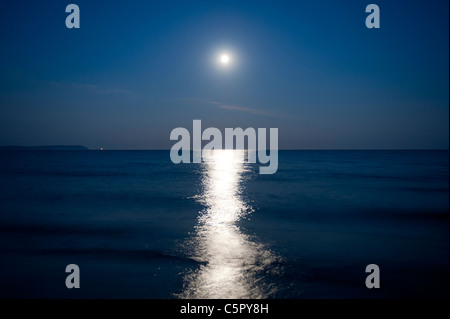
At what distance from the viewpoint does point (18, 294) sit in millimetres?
6059

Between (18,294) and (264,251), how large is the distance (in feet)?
20.6

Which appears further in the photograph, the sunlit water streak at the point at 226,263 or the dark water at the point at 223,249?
the dark water at the point at 223,249

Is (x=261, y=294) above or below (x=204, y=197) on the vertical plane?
below

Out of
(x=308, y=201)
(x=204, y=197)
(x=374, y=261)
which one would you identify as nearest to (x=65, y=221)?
(x=204, y=197)

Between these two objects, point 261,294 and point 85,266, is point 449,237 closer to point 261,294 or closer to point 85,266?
point 261,294

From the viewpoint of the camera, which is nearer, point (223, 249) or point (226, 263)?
point (226, 263)

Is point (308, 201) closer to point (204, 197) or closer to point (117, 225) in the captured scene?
point (204, 197)

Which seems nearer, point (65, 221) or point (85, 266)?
point (85, 266)

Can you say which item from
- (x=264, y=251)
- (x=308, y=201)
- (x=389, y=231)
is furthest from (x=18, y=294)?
(x=308, y=201)

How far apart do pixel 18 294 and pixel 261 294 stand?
5.33m

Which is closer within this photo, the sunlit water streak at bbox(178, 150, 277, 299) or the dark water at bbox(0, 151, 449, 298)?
the sunlit water streak at bbox(178, 150, 277, 299)

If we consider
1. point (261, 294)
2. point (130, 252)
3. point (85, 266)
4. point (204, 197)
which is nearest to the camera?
point (261, 294)

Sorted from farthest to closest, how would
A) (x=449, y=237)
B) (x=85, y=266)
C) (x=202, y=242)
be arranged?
(x=449, y=237)
(x=202, y=242)
(x=85, y=266)

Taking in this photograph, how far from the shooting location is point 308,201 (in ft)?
62.6
